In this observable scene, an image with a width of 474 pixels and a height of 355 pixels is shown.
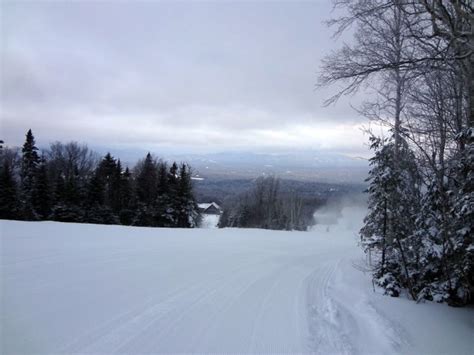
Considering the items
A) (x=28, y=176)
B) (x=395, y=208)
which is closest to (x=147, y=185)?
(x=28, y=176)

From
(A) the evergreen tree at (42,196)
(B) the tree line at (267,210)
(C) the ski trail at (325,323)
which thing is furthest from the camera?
(B) the tree line at (267,210)

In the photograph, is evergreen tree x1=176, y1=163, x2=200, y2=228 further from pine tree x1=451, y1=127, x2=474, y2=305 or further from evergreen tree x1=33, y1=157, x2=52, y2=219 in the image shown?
pine tree x1=451, y1=127, x2=474, y2=305

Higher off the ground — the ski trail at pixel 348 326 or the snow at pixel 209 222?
the ski trail at pixel 348 326

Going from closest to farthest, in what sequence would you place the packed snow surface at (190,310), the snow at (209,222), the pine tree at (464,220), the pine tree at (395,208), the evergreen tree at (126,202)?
the packed snow surface at (190,310), the pine tree at (464,220), the pine tree at (395,208), the evergreen tree at (126,202), the snow at (209,222)

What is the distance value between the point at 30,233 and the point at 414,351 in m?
8.08

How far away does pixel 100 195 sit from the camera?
23.3 m

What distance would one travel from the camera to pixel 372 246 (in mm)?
6051

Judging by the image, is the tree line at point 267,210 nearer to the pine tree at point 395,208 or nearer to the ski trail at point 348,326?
the pine tree at point 395,208

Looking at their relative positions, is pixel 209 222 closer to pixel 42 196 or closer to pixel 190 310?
pixel 42 196

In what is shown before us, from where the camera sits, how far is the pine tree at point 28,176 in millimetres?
20031

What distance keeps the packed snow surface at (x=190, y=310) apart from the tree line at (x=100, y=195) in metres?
16.6

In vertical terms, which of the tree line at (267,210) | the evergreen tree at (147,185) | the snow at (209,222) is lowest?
the snow at (209,222)

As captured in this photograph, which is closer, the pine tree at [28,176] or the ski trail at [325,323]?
the ski trail at [325,323]

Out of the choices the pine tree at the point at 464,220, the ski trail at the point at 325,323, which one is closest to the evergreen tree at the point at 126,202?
the ski trail at the point at 325,323
